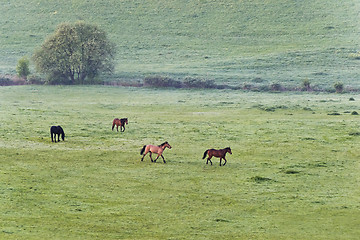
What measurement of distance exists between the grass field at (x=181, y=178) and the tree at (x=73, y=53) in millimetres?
28357

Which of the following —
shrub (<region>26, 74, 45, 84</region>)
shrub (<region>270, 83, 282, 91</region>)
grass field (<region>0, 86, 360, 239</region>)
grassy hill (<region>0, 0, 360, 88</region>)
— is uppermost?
grassy hill (<region>0, 0, 360, 88</region>)

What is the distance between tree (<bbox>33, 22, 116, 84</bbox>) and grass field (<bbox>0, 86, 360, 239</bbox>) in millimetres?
28357

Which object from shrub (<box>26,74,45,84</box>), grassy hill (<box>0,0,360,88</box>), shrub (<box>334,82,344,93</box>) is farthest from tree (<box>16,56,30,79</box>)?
shrub (<box>334,82,344,93</box>)

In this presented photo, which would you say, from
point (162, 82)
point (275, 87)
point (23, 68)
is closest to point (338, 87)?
point (275, 87)

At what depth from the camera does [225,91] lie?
77.1 metres

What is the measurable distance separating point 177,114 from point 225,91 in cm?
2284

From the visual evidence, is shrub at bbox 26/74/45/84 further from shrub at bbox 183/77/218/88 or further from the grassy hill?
shrub at bbox 183/77/218/88

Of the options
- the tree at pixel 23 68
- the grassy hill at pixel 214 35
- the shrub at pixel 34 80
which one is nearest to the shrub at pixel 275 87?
the grassy hill at pixel 214 35

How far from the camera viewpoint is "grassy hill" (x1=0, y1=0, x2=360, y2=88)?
97.9 m

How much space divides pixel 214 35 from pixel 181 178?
323 feet

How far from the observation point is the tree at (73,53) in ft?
271

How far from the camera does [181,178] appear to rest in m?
28.1

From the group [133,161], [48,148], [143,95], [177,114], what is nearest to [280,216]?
[133,161]

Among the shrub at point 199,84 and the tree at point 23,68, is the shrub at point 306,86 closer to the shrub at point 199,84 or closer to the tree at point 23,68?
the shrub at point 199,84
